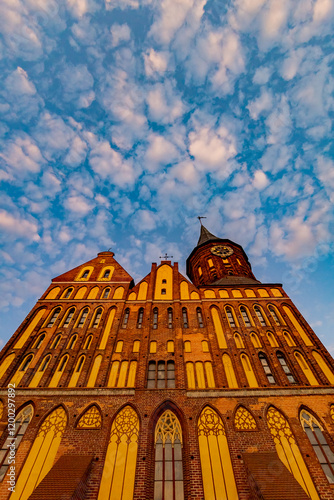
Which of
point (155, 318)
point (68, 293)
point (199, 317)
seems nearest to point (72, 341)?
point (68, 293)

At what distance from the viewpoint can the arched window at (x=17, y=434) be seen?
930 cm

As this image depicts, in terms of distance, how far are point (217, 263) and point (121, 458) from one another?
1882 centimetres

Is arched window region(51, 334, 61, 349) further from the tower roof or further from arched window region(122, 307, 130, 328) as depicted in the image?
the tower roof

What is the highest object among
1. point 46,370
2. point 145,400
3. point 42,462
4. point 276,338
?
point 276,338

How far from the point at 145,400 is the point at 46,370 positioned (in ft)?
18.2

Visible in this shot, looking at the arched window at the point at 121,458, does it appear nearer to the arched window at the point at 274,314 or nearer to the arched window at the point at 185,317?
the arched window at the point at 185,317

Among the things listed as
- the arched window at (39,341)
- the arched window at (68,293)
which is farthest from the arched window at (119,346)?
the arched window at (68,293)

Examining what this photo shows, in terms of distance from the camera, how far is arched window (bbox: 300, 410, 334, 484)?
30.1 ft

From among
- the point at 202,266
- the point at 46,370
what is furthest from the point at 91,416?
the point at 202,266

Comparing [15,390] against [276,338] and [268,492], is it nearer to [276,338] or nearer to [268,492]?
[268,492]

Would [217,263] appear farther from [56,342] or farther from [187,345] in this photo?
[56,342]

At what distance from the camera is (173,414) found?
11.0 metres

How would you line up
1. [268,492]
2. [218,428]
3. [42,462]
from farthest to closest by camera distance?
[218,428] < [42,462] < [268,492]

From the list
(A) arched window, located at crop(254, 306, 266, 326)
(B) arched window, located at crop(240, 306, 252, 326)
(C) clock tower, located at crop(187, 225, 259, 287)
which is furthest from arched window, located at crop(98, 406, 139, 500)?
(C) clock tower, located at crop(187, 225, 259, 287)
